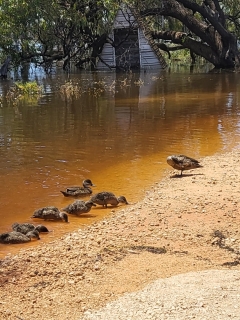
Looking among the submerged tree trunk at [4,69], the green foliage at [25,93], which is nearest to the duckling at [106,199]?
the green foliage at [25,93]

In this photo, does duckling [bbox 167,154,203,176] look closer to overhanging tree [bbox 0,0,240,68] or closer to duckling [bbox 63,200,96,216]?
duckling [bbox 63,200,96,216]

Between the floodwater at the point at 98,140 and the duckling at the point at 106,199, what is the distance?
16 cm

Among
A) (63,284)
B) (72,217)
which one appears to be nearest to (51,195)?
(72,217)

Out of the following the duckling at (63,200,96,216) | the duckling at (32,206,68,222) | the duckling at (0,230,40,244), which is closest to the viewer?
the duckling at (0,230,40,244)

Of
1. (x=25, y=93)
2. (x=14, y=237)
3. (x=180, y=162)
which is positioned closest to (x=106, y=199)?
(x=14, y=237)

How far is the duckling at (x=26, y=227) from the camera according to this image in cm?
745

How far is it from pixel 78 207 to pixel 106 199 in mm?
577

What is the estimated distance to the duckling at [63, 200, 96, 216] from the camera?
8297 millimetres

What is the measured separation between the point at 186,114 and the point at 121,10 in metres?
23.4

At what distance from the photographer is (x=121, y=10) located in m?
39.4

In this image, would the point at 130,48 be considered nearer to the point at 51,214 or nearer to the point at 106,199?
the point at 106,199

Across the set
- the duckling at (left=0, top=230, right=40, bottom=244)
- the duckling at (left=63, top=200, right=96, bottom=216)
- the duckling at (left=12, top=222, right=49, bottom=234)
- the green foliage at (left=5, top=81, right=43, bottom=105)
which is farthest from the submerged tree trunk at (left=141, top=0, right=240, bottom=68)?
the duckling at (left=0, top=230, right=40, bottom=244)

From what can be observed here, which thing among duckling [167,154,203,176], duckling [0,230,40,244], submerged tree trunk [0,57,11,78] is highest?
submerged tree trunk [0,57,11,78]

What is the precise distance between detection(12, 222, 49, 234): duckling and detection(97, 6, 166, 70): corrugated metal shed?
3502 centimetres
